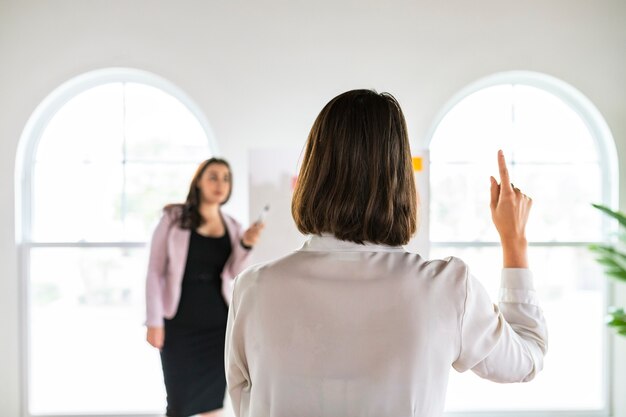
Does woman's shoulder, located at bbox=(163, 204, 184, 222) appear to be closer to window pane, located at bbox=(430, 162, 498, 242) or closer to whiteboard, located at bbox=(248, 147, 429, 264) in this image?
whiteboard, located at bbox=(248, 147, 429, 264)

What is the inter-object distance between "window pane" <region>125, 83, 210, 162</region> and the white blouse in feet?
10.2

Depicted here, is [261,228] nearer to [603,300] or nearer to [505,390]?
[505,390]

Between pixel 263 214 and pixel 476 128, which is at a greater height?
pixel 476 128

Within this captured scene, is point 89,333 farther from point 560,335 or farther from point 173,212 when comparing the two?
point 560,335

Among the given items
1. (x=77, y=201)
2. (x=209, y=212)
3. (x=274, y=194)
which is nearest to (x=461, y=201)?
(x=274, y=194)

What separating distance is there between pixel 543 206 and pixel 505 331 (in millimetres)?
3427

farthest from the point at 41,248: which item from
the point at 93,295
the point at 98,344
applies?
the point at 98,344

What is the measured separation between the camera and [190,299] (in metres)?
3.63

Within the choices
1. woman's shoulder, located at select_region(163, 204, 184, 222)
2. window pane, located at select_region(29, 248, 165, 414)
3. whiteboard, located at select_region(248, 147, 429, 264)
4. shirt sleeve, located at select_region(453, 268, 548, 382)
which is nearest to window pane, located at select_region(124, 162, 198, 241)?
window pane, located at select_region(29, 248, 165, 414)

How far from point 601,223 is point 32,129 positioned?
11.9 ft

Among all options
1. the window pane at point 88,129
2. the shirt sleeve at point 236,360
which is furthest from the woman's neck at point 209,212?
the shirt sleeve at point 236,360

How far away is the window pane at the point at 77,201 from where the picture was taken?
155 inches

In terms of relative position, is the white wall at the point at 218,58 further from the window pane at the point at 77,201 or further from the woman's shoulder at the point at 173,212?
the woman's shoulder at the point at 173,212

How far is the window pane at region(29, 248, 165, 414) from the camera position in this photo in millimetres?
3939
